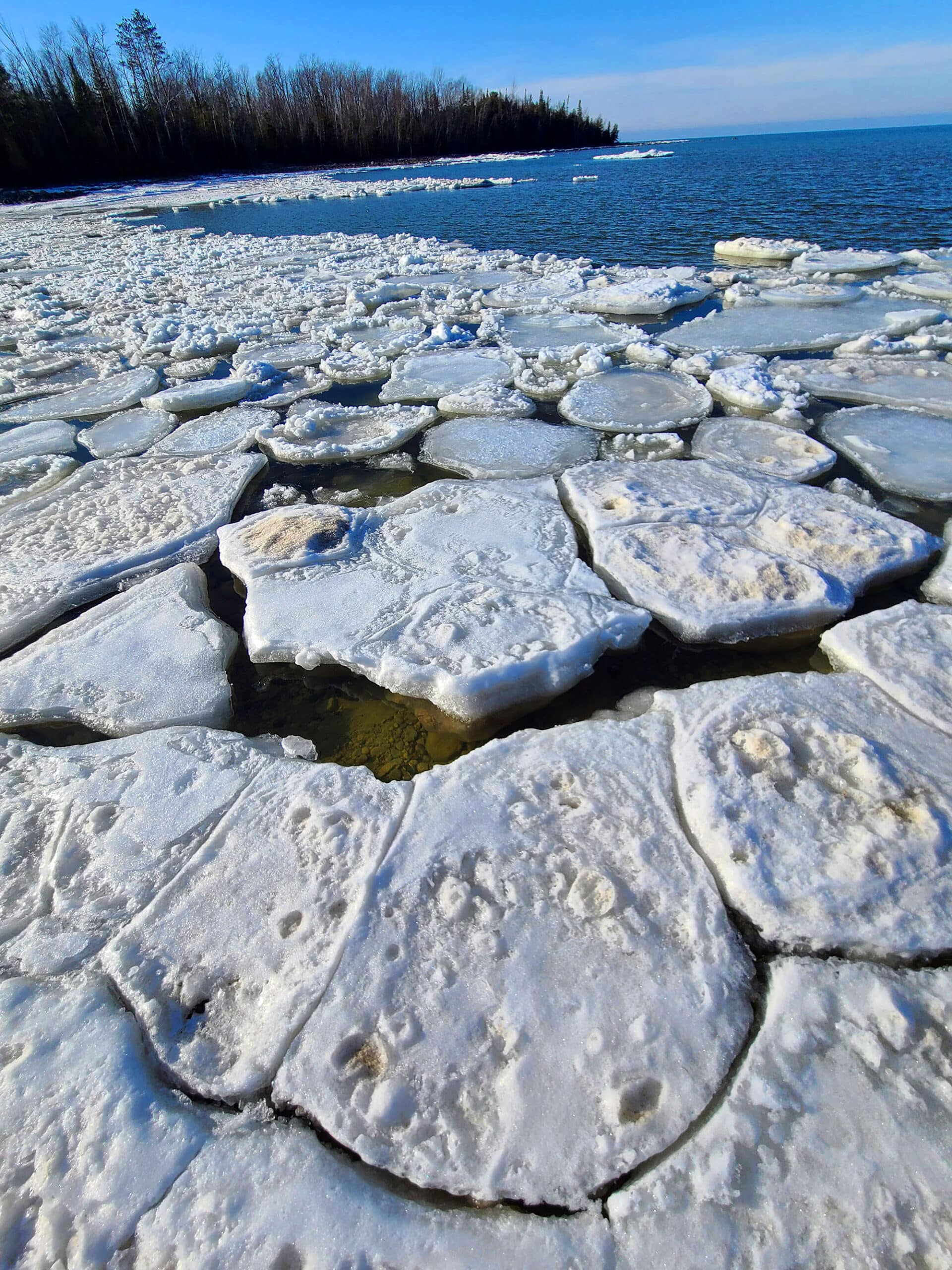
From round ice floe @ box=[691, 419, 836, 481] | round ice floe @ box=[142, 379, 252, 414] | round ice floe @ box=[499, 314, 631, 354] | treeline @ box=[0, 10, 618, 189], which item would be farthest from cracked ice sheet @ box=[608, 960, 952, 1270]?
treeline @ box=[0, 10, 618, 189]

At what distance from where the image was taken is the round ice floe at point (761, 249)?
28.9 ft

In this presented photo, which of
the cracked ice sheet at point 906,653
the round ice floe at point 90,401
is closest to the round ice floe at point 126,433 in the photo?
the round ice floe at point 90,401

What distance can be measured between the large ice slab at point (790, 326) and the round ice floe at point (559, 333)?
0.51 m

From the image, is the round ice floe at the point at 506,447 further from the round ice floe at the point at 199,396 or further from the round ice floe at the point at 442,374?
the round ice floe at the point at 199,396

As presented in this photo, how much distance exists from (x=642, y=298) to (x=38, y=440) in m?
5.99

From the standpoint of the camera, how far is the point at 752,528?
9.48 feet

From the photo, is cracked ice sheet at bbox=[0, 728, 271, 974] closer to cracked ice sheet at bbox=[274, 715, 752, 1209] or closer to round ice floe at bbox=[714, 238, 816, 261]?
cracked ice sheet at bbox=[274, 715, 752, 1209]

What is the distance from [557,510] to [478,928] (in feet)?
6.98

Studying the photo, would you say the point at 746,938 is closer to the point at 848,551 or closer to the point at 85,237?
the point at 848,551

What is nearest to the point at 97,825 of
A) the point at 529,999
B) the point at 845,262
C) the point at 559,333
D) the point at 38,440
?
the point at 529,999

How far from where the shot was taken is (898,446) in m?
3.70

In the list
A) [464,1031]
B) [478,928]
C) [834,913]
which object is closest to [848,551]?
[834,913]

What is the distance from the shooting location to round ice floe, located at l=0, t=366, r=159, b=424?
194 inches

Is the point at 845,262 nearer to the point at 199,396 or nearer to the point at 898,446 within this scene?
the point at 898,446
